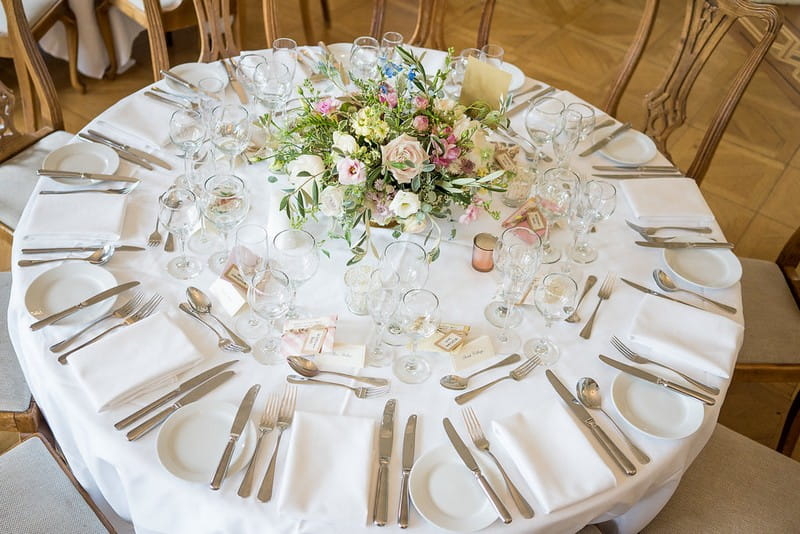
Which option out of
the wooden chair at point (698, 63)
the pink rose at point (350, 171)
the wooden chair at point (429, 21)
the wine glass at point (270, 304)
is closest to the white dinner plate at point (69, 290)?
the wine glass at point (270, 304)

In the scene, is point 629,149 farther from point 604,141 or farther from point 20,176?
point 20,176

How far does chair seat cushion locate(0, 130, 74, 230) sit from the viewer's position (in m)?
2.28

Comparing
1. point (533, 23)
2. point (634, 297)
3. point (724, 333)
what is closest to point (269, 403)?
point (634, 297)

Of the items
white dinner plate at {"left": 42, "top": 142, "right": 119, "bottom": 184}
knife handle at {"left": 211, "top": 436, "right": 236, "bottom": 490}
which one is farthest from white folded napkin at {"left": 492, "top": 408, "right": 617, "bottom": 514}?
white dinner plate at {"left": 42, "top": 142, "right": 119, "bottom": 184}

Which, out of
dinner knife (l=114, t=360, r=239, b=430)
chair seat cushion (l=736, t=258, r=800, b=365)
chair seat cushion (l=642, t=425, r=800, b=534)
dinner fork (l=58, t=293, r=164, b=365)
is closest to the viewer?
dinner knife (l=114, t=360, r=239, b=430)

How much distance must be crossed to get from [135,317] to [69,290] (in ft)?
0.60

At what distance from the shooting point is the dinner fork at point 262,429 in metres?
1.29

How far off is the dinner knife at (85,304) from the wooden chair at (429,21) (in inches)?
67.6

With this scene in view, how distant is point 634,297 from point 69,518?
1460 millimetres

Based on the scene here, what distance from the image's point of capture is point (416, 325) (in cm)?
151

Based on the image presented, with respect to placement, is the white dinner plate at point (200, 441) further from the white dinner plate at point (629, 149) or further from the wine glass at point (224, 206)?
the white dinner plate at point (629, 149)

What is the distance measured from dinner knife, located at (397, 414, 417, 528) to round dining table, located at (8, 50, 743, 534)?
0.02 meters

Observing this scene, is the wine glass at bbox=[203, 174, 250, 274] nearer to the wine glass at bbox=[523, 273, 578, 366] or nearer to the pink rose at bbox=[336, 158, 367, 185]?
the pink rose at bbox=[336, 158, 367, 185]

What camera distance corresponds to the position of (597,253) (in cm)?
189
